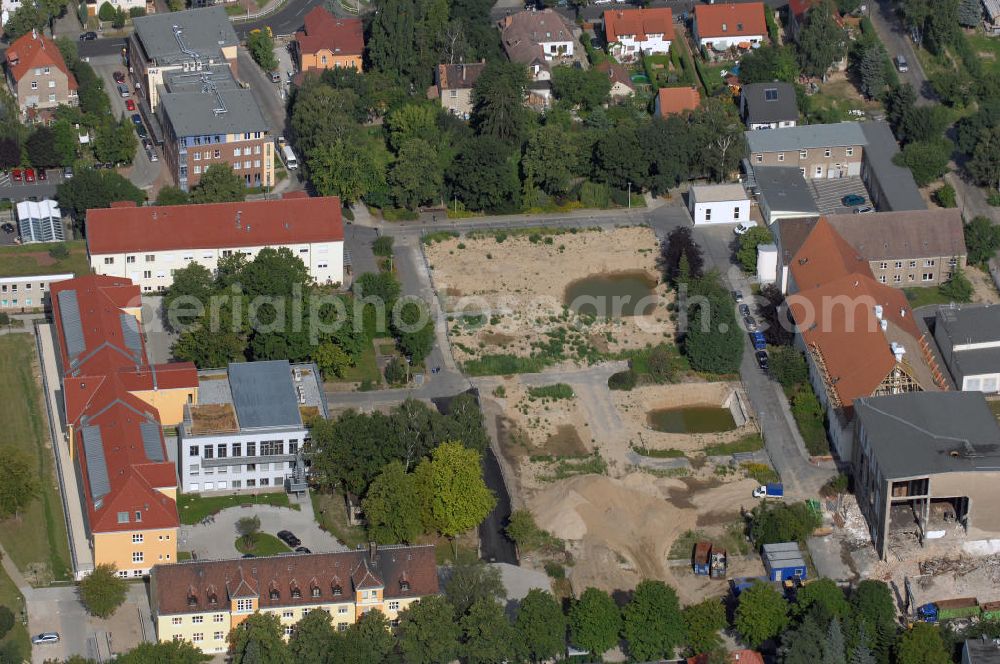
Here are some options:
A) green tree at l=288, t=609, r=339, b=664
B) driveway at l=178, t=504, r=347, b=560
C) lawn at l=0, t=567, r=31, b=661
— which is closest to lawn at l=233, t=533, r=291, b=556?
driveway at l=178, t=504, r=347, b=560

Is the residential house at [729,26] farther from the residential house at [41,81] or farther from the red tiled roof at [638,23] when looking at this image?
the residential house at [41,81]

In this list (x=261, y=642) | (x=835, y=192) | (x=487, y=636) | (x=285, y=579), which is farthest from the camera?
(x=835, y=192)

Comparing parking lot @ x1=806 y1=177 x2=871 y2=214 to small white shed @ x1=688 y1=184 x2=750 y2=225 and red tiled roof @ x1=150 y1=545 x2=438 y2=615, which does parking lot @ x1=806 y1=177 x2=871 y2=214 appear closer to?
small white shed @ x1=688 y1=184 x2=750 y2=225

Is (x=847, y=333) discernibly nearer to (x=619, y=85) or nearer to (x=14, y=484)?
(x=619, y=85)

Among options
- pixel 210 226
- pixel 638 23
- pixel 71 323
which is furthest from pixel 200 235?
pixel 638 23

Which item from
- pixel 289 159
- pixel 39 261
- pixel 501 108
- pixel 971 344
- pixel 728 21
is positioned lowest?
pixel 289 159

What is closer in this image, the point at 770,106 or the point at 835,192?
the point at 835,192
